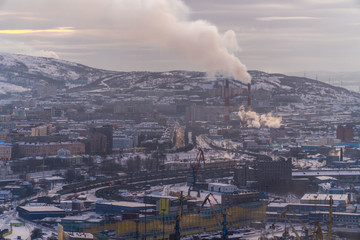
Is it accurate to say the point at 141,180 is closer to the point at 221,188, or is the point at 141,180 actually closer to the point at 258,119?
the point at 221,188

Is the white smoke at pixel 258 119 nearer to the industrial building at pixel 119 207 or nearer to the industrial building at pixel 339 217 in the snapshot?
the industrial building at pixel 119 207

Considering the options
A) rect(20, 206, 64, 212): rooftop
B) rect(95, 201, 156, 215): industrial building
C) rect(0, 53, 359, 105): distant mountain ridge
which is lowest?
rect(20, 206, 64, 212): rooftop

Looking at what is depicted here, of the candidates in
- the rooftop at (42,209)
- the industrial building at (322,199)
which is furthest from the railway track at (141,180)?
the industrial building at (322,199)

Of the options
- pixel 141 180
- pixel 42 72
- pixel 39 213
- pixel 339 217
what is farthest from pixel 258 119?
pixel 42 72

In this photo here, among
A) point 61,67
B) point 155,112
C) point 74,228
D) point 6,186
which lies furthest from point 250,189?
point 61,67

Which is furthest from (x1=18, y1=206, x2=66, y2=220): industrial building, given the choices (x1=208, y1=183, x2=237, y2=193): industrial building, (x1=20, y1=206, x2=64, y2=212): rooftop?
(x1=208, y1=183, x2=237, y2=193): industrial building

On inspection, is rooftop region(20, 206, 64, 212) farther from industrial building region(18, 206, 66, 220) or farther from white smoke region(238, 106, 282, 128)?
white smoke region(238, 106, 282, 128)

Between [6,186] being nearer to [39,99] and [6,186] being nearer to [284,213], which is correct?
[284,213]
